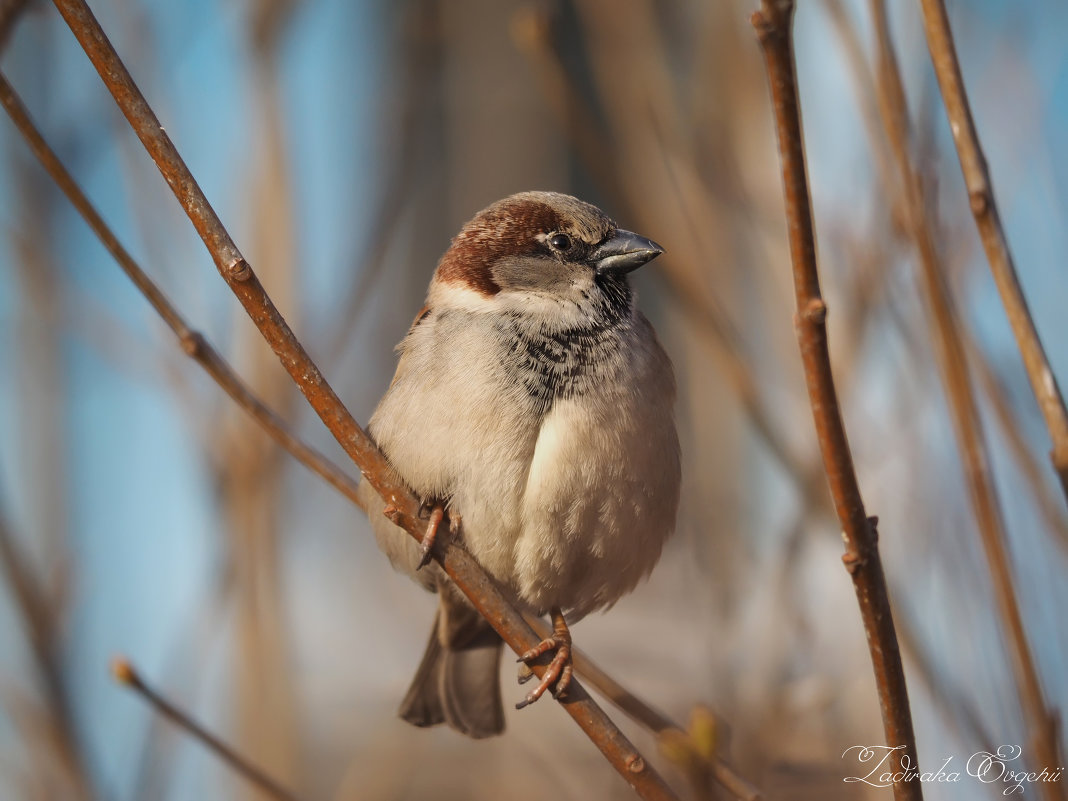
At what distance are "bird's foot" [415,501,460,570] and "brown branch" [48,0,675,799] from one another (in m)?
0.12

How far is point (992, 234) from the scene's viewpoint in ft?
3.39

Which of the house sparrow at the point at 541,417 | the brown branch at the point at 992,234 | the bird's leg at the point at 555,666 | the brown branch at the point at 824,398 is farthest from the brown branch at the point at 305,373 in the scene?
the brown branch at the point at 992,234

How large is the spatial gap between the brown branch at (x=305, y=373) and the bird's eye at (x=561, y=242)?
2.92ft

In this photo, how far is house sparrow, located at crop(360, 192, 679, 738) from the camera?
1945 millimetres

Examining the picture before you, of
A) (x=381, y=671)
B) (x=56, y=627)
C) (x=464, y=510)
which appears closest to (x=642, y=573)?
(x=464, y=510)

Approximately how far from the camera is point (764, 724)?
2041 millimetres

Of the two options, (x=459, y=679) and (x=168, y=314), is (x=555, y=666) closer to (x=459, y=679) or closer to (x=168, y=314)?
A: (x=459, y=679)

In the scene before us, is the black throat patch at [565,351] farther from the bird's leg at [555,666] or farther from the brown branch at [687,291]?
the bird's leg at [555,666]

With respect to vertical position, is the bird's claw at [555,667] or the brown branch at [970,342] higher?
the brown branch at [970,342]

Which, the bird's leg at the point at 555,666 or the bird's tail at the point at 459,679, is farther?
the bird's tail at the point at 459,679

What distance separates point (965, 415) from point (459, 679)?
1.66 metres

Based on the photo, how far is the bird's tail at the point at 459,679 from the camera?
2.48m

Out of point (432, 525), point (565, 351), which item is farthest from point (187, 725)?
point (565, 351)

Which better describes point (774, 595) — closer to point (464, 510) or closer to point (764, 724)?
point (764, 724)
